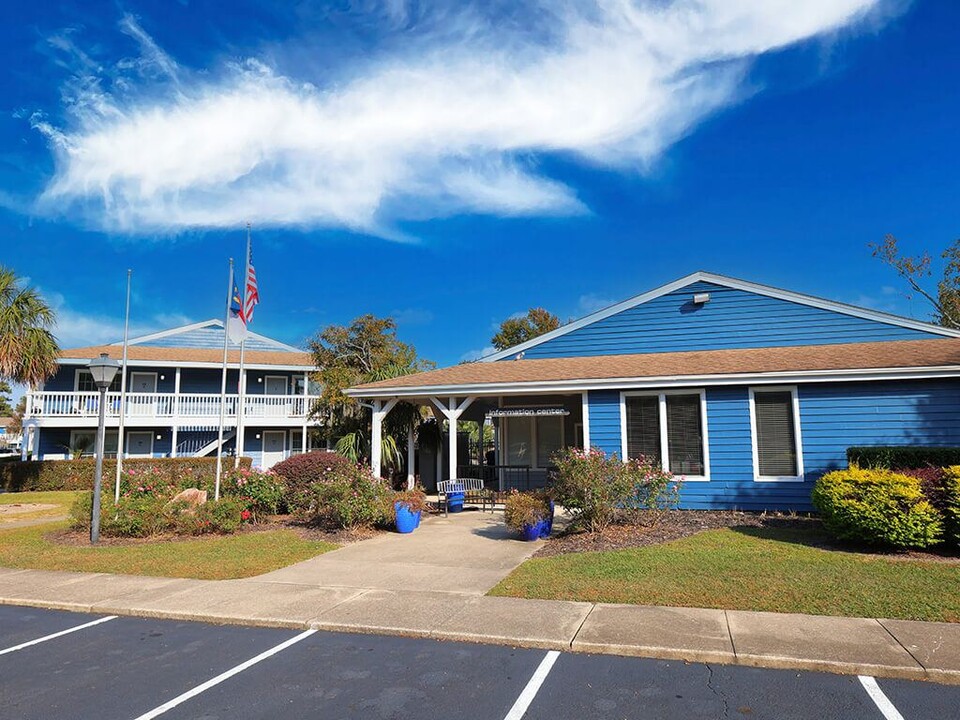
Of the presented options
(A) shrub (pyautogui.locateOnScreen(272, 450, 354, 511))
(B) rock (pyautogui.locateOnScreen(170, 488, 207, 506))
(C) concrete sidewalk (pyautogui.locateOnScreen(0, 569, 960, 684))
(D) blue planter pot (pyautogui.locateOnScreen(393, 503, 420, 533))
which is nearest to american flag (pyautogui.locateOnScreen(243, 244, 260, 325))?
(A) shrub (pyautogui.locateOnScreen(272, 450, 354, 511))

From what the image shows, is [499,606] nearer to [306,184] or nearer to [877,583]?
[877,583]

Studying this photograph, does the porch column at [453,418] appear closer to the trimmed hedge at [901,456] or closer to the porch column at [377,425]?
the porch column at [377,425]

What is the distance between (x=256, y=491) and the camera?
12461mm

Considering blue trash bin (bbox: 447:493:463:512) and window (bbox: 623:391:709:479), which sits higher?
window (bbox: 623:391:709:479)

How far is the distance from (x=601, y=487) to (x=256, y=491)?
23.5 ft

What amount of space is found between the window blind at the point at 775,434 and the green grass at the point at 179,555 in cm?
855

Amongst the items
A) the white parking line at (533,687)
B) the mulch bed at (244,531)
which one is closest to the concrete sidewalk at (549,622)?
the white parking line at (533,687)

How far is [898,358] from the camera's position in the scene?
464 inches

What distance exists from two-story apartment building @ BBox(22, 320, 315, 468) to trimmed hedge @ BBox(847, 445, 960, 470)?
19438 mm

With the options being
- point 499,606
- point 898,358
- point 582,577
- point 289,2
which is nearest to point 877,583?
point 582,577

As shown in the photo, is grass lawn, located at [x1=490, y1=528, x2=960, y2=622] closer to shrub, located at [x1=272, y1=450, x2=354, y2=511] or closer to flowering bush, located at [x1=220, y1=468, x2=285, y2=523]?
shrub, located at [x1=272, y1=450, x2=354, y2=511]

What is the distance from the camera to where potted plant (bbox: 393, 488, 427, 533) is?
11062 mm

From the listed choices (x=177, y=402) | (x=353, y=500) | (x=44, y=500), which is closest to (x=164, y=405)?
(x=177, y=402)

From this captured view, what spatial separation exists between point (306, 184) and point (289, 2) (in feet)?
19.7
